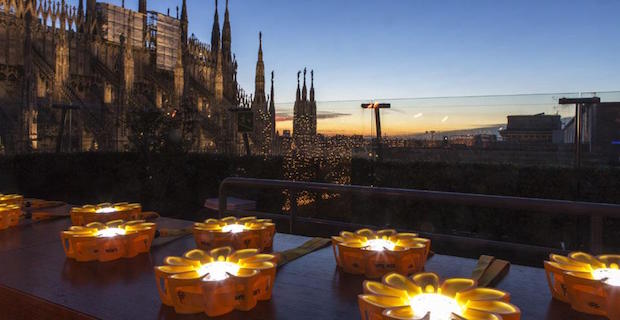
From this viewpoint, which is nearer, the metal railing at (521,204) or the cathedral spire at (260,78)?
the metal railing at (521,204)

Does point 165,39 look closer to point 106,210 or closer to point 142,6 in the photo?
point 142,6

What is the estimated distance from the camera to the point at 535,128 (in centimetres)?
597

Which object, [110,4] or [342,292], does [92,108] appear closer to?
[110,4]

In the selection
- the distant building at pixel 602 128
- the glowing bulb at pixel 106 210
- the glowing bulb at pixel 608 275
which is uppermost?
the distant building at pixel 602 128

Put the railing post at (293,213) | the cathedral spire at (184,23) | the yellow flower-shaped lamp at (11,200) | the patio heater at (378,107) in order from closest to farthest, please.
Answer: the yellow flower-shaped lamp at (11,200)
the railing post at (293,213)
the patio heater at (378,107)
the cathedral spire at (184,23)

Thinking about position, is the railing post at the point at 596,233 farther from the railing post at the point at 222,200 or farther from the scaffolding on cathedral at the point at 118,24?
the scaffolding on cathedral at the point at 118,24

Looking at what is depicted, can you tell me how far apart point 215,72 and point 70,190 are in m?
24.3

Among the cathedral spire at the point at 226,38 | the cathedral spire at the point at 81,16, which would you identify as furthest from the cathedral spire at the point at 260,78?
the cathedral spire at the point at 81,16

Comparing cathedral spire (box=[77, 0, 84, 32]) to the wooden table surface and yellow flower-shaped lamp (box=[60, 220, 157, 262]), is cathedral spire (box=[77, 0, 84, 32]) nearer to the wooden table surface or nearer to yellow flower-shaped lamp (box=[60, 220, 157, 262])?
the wooden table surface

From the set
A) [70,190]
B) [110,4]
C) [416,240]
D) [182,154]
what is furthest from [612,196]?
[110,4]

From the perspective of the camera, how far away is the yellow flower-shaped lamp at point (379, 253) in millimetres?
1391

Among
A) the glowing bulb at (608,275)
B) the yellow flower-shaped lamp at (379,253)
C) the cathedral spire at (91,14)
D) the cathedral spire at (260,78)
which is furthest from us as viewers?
the cathedral spire at (260,78)

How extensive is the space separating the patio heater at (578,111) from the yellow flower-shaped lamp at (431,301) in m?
5.60

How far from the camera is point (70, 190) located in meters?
9.89
